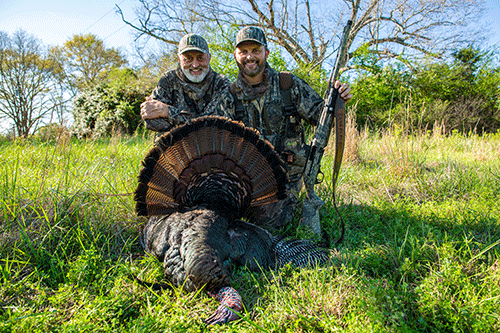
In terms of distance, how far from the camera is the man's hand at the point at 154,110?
3.95 metres

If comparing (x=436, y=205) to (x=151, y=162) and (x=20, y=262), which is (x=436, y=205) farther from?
(x=20, y=262)

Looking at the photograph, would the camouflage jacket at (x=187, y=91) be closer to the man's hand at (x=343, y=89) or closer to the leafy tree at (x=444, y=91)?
the man's hand at (x=343, y=89)

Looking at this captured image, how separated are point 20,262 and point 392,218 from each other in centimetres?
358

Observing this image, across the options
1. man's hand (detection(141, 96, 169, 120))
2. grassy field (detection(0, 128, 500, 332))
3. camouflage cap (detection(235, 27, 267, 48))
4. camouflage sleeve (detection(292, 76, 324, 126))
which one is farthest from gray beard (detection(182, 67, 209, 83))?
grassy field (detection(0, 128, 500, 332))

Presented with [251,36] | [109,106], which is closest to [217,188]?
[251,36]

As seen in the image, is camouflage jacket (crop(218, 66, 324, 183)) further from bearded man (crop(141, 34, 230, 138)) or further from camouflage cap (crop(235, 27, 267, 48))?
bearded man (crop(141, 34, 230, 138))

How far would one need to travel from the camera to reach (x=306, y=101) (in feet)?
12.0

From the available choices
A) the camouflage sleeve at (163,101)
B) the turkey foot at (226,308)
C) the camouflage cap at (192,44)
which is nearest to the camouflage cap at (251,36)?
the camouflage cap at (192,44)

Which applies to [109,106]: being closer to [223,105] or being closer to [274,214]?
[223,105]

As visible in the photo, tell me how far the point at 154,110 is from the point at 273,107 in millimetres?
1590

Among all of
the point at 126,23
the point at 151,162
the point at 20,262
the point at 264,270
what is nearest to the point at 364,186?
the point at 264,270

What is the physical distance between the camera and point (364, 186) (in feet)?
14.5

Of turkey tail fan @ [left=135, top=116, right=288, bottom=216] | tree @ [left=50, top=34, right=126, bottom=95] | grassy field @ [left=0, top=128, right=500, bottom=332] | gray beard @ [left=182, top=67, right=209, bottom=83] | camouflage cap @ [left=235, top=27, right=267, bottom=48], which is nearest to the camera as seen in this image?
grassy field @ [left=0, top=128, right=500, bottom=332]

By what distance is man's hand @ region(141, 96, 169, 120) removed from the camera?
13.0 ft
